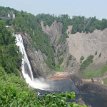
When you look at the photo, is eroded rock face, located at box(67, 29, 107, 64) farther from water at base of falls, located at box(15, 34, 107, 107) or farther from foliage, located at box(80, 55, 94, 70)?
water at base of falls, located at box(15, 34, 107, 107)

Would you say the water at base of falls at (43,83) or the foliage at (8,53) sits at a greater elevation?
the foliage at (8,53)

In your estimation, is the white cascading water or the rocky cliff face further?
the rocky cliff face

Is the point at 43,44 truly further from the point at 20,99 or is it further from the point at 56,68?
the point at 20,99

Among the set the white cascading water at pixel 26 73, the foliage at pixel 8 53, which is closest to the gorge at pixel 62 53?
the white cascading water at pixel 26 73

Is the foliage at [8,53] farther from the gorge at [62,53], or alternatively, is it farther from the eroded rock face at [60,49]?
the eroded rock face at [60,49]

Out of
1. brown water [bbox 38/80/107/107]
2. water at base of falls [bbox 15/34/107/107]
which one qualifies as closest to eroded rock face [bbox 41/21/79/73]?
brown water [bbox 38/80/107/107]

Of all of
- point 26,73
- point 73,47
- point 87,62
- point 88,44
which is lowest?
point 87,62

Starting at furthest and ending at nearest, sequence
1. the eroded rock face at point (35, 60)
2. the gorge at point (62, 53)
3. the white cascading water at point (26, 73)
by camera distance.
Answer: the eroded rock face at point (35, 60), the white cascading water at point (26, 73), the gorge at point (62, 53)

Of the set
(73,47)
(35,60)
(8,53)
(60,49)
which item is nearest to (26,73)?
(35,60)

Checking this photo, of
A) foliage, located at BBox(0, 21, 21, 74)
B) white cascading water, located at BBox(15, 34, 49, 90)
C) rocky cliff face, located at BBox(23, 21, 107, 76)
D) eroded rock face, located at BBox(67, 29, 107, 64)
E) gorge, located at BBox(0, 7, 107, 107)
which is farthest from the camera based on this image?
eroded rock face, located at BBox(67, 29, 107, 64)

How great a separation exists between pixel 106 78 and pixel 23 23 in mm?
32209

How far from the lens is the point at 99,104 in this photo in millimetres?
95188

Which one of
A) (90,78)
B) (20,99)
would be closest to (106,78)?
(90,78)

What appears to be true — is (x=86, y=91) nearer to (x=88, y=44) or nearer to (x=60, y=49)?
(x=60, y=49)
